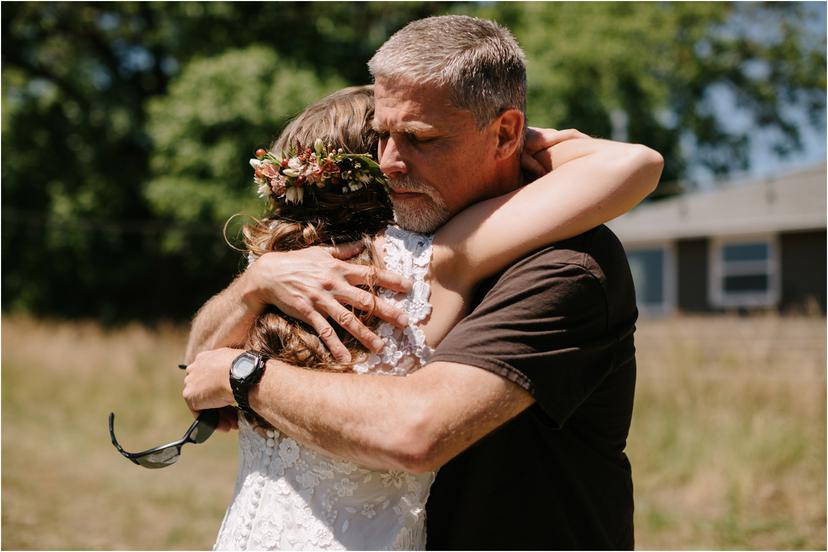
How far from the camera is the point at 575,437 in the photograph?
2.14 metres

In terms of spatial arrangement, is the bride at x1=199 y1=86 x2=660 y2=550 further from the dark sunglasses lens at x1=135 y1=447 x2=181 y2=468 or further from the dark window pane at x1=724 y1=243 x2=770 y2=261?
the dark window pane at x1=724 y1=243 x2=770 y2=261

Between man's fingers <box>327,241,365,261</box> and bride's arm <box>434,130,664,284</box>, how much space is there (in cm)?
22

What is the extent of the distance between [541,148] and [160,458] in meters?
1.42

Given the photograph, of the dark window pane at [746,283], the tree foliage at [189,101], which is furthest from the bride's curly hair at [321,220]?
the dark window pane at [746,283]

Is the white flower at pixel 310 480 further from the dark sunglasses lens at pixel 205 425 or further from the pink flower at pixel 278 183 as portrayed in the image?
the pink flower at pixel 278 183

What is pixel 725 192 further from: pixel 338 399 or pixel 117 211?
pixel 338 399

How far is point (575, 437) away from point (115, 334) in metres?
14.2

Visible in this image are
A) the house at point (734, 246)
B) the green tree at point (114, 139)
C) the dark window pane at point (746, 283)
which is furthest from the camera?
the dark window pane at point (746, 283)

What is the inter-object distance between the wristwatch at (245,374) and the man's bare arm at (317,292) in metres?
0.16

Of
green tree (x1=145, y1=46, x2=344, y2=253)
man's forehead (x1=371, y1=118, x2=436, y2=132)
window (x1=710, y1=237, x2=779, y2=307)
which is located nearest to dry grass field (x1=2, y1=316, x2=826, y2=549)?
green tree (x1=145, y1=46, x2=344, y2=253)

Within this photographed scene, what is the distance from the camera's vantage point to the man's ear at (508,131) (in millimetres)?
2146

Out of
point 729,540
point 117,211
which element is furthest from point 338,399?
point 117,211

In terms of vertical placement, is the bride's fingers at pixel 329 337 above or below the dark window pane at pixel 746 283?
above

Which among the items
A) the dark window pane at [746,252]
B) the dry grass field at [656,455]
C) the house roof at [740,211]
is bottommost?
the dark window pane at [746,252]
